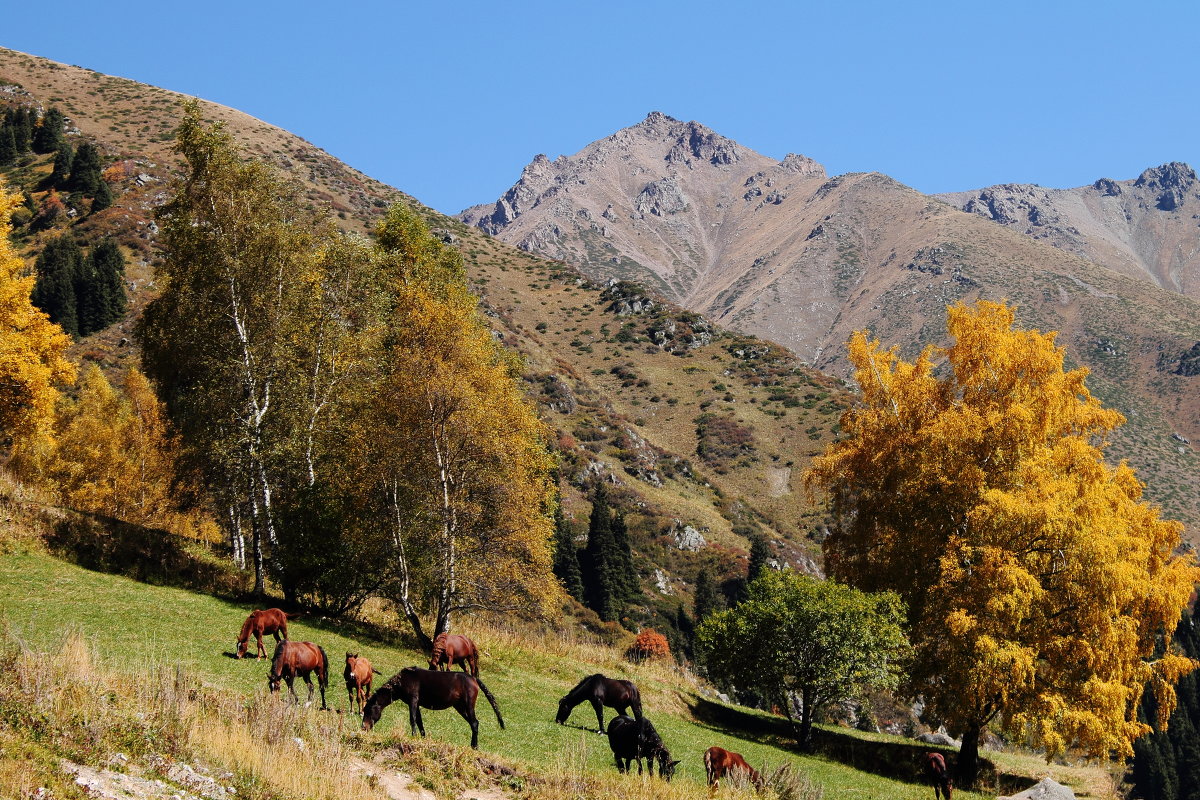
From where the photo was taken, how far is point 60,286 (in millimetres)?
78375

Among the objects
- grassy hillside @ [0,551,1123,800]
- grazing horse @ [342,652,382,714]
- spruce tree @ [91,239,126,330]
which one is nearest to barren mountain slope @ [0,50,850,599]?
spruce tree @ [91,239,126,330]

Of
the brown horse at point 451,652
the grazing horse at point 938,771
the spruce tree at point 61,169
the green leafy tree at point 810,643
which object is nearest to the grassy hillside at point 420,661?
the brown horse at point 451,652

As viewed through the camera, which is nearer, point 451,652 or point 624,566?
point 451,652

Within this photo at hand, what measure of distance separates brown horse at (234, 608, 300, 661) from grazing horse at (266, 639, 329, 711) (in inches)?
96.8

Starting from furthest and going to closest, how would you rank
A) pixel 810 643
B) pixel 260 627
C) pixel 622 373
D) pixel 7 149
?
pixel 622 373, pixel 7 149, pixel 810 643, pixel 260 627

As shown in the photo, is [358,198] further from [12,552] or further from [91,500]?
[12,552]

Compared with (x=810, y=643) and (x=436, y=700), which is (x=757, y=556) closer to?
(x=810, y=643)

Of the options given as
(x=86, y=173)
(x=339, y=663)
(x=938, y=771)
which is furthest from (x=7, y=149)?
(x=938, y=771)

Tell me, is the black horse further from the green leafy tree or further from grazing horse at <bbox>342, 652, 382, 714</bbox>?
the green leafy tree

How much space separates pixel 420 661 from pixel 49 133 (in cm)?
12342

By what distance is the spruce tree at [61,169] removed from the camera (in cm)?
9975

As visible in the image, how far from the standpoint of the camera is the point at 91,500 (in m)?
47.9

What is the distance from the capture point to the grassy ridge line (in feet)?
54.9

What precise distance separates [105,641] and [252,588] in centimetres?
1028
